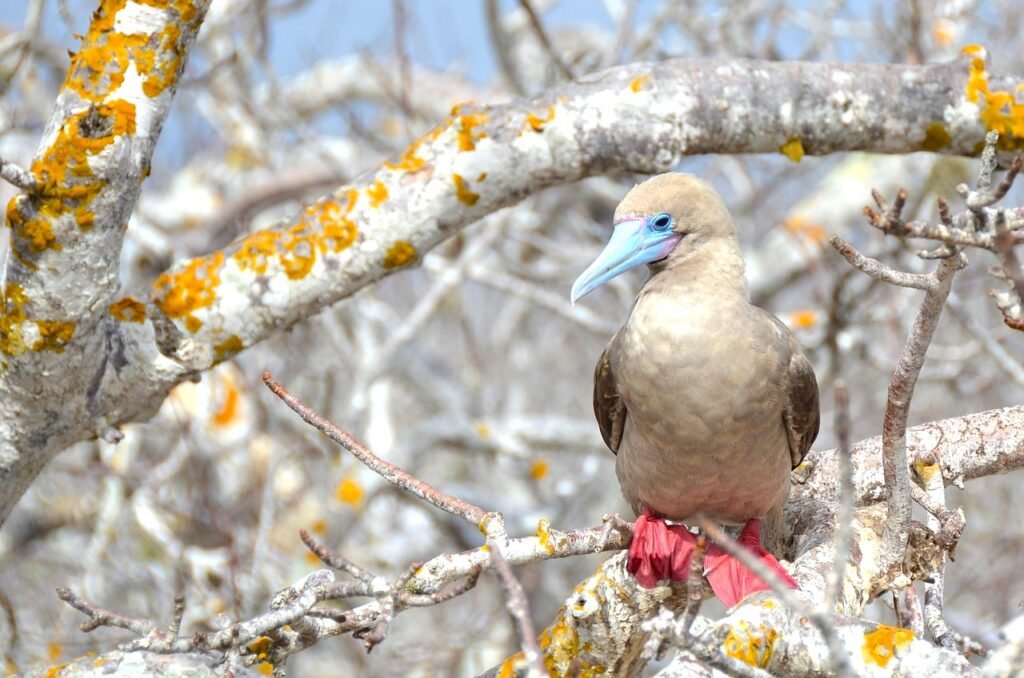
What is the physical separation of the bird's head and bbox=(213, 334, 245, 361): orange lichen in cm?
108

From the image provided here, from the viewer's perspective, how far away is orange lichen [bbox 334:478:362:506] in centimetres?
633

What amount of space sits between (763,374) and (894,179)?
14.6 ft

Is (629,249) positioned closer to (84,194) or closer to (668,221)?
(668,221)

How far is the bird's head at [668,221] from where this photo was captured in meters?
3.46

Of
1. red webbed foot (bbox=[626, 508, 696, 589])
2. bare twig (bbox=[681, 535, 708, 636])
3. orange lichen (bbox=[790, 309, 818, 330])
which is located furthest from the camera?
orange lichen (bbox=[790, 309, 818, 330])

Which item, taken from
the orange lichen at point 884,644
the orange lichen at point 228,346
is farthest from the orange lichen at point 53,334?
the orange lichen at point 884,644

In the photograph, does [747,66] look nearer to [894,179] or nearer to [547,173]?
[547,173]

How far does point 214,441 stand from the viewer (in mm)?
8727

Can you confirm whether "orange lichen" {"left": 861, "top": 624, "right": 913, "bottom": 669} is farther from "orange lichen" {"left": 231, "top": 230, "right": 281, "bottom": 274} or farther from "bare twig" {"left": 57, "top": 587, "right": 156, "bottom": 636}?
"orange lichen" {"left": 231, "top": 230, "right": 281, "bottom": 274}

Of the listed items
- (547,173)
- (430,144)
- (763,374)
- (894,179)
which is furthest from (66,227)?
(894,179)

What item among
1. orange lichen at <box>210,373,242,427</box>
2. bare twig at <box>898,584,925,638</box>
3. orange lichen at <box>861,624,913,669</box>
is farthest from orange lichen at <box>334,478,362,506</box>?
orange lichen at <box>861,624,913,669</box>

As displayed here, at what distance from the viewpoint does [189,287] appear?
3301 mm

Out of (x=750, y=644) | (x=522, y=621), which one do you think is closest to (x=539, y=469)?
(x=750, y=644)

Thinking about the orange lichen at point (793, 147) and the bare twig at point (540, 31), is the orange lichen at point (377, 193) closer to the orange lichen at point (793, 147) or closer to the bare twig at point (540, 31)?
the orange lichen at point (793, 147)
